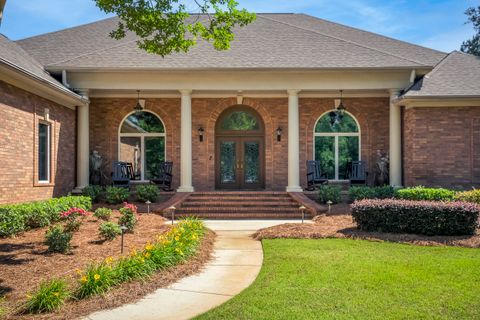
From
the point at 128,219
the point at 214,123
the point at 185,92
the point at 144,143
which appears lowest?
the point at 128,219

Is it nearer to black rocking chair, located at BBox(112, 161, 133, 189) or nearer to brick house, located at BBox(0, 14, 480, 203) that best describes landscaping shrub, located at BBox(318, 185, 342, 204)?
brick house, located at BBox(0, 14, 480, 203)

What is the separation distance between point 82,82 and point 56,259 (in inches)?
373

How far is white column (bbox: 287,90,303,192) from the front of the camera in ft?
50.4

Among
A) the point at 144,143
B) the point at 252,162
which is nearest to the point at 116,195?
the point at 144,143

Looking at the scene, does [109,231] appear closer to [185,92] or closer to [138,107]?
[185,92]

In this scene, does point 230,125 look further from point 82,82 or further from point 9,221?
Result: point 9,221

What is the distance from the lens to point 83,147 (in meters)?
15.4

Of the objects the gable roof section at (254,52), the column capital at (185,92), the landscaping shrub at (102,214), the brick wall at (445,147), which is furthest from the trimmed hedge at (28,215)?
the brick wall at (445,147)

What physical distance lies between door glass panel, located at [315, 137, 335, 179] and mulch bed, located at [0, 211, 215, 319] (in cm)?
828

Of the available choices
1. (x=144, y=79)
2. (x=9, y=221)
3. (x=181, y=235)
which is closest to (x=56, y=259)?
(x=181, y=235)

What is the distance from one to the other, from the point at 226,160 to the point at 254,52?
408 centimetres

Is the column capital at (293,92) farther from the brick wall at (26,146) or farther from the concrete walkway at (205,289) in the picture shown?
the concrete walkway at (205,289)

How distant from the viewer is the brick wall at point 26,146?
11086mm

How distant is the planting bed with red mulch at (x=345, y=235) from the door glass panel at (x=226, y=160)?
6552 mm
